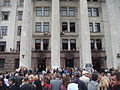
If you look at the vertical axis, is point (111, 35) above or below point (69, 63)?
above

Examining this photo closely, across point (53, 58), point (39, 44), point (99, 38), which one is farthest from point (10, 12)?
point (99, 38)

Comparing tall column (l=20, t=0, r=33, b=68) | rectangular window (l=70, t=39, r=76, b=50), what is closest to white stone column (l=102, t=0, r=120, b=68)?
rectangular window (l=70, t=39, r=76, b=50)

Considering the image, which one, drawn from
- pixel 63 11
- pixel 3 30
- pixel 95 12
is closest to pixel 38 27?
pixel 63 11

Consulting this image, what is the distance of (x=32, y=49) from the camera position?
113 feet

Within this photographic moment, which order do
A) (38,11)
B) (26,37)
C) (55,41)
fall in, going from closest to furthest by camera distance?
1. (55,41)
2. (26,37)
3. (38,11)

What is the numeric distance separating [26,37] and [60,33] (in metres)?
8.45

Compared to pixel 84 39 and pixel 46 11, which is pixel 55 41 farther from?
pixel 46 11

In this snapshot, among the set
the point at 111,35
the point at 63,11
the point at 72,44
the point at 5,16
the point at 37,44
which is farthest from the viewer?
the point at 63,11

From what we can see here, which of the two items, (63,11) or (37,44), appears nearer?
(37,44)

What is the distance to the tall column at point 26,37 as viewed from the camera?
1205 inches

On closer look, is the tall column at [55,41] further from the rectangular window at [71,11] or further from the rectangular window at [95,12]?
the rectangular window at [95,12]

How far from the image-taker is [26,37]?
105ft

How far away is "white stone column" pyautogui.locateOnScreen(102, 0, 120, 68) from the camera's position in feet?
109

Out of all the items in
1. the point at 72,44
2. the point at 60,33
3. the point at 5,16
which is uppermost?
the point at 5,16
